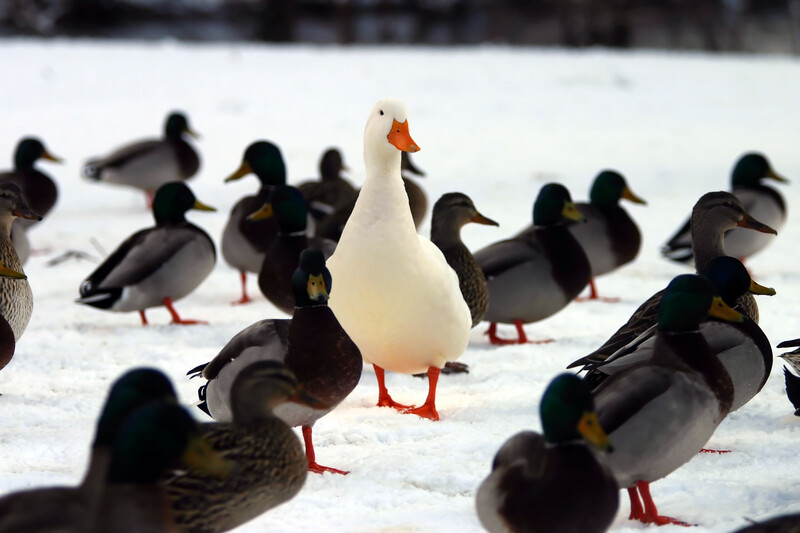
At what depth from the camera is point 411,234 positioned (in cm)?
440

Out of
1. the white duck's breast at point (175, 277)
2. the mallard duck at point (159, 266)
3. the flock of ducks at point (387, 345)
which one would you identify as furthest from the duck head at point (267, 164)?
the white duck's breast at point (175, 277)

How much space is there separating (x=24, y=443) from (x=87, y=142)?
25.4ft

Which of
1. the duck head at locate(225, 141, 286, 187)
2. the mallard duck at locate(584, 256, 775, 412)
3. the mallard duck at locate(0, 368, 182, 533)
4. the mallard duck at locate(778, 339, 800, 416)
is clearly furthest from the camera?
the duck head at locate(225, 141, 286, 187)

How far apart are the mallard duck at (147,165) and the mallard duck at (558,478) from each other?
7025 mm

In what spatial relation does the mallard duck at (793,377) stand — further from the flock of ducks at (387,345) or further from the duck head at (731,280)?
the duck head at (731,280)

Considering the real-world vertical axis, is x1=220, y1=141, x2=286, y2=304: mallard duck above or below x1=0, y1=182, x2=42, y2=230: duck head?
below

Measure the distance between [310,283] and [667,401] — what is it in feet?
3.83

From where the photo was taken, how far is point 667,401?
3.26m

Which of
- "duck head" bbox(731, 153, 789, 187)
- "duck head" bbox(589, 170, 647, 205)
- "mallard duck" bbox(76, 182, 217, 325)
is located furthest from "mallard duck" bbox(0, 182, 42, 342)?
"duck head" bbox(731, 153, 789, 187)

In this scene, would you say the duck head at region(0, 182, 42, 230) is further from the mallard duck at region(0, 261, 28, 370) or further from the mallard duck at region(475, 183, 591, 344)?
the mallard duck at region(475, 183, 591, 344)

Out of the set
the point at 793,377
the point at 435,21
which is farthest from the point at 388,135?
the point at 435,21

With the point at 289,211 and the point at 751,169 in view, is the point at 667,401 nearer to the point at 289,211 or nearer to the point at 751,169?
the point at 289,211

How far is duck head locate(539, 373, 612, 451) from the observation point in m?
2.87

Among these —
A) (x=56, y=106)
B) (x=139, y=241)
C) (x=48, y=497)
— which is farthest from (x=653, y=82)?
(x=48, y=497)
